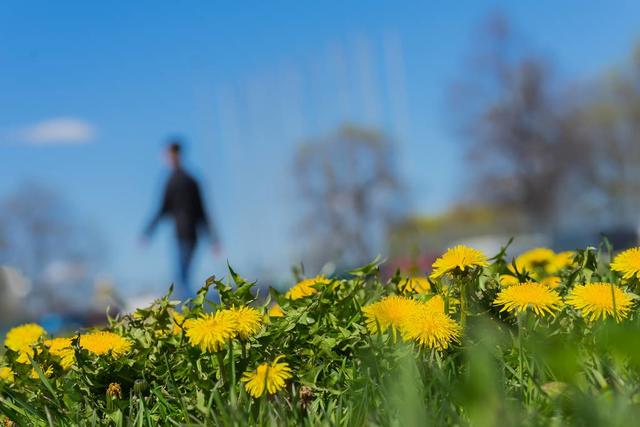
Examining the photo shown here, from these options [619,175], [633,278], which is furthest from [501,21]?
[633,278]

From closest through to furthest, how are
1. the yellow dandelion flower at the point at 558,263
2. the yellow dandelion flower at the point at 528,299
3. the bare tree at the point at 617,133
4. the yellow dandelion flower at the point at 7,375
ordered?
the yellow dandelion flower at the point at 528,299
the yellow dandelion flower at the point at 7,375
the yellow dandelion flower at the point at 558,263
the bare tree at the point at 617,133

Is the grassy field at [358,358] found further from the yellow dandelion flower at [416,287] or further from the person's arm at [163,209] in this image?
the person's arm at [163,209]

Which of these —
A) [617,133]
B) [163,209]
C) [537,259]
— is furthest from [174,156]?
[617,133]

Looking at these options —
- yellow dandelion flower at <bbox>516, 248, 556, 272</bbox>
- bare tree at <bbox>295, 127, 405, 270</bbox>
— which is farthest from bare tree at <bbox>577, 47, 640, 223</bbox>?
yellow dandelion flower at <bbox>516, 248, 556, 272</bbox>

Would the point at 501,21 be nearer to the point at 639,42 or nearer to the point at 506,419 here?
the point at 639,42

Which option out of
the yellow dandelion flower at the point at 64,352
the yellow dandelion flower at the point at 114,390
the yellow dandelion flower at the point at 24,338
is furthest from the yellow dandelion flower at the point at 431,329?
the yellow dandelion flower at the point at 24,338

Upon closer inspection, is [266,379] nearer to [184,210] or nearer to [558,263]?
[558,263]

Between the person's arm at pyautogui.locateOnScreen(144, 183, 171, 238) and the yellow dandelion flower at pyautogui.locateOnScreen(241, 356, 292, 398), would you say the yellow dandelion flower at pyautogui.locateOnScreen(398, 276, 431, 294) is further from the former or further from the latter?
the person's arm at pyautogui.locateOnScreen(144, 183, 171, 238)

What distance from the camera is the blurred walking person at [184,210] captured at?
27.3ft

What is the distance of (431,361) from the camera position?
1.28m

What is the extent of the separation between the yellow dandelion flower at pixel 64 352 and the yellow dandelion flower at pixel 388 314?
Answer: 2.01ft

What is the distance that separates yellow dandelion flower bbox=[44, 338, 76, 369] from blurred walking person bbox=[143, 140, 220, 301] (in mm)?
6522

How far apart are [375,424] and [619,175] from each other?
37.9m

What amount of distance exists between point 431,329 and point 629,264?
0.47 metres
